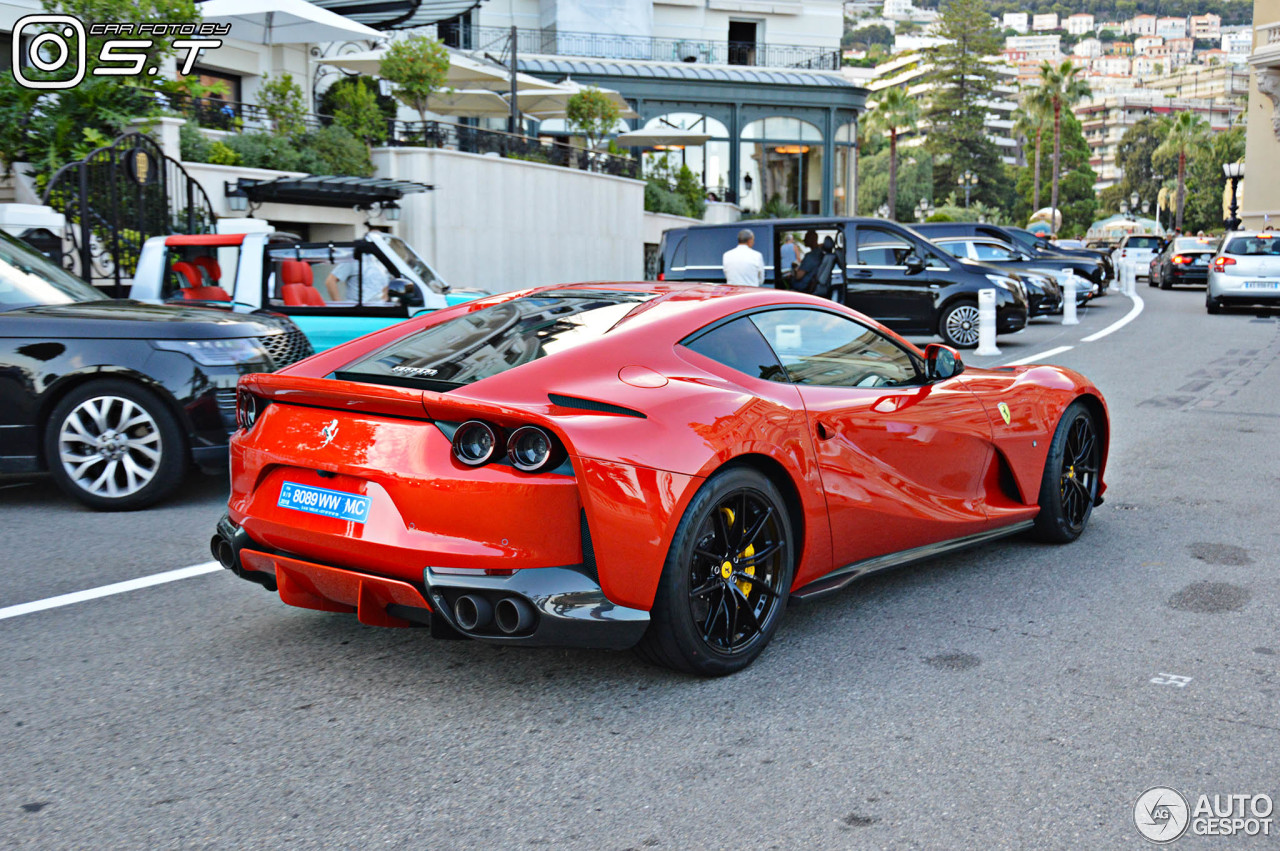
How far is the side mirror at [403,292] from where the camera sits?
10188 millimetres

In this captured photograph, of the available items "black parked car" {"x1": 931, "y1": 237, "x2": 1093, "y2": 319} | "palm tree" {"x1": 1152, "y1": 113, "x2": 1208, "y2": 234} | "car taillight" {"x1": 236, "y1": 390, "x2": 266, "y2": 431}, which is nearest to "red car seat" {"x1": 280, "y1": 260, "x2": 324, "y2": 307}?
"car taillight" {"x1": 236, "y1": 390, "x2": 266, "y2": 431}

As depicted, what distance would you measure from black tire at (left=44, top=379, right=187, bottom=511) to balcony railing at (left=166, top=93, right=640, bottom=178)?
41.5 feet

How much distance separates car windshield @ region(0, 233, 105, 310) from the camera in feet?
23.8

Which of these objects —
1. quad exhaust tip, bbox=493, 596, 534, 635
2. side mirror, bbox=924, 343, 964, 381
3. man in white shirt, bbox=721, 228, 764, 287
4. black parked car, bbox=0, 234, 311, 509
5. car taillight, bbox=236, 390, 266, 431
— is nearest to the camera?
quad exhaust tip, bbox=493, 596, 534, 635

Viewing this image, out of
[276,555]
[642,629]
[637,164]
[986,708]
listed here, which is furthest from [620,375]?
[637,164]

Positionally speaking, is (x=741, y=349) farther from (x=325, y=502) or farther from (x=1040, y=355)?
(x=1040, y=355)

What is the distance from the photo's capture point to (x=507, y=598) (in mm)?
3641

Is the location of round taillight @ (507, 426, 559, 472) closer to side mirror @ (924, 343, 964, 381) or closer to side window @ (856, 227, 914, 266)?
side mirror @ (924, 343, 964, 381)

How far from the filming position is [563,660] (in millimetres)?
4363

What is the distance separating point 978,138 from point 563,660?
99.2m

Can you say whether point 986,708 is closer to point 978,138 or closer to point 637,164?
point 637,164

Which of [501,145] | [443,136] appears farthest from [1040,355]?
[501,145]

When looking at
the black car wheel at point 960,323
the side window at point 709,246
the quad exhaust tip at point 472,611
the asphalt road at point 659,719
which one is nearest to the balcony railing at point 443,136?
the side window at point 709,246

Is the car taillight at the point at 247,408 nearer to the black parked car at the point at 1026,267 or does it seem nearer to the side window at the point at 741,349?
the side window at the point at 741,349
